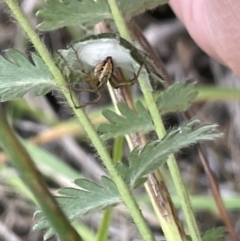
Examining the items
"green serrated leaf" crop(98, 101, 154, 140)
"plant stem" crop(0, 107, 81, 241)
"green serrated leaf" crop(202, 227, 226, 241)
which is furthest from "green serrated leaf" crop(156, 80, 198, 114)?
"plant stem" crop(0, 107, 81, 241)

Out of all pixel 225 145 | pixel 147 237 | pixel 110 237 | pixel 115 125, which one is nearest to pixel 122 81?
pixel 115 125

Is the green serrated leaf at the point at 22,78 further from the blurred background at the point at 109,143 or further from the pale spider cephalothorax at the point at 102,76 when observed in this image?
the blurred background at the point at 109,143

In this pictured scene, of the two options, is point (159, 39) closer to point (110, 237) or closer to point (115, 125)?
point (110, 237)

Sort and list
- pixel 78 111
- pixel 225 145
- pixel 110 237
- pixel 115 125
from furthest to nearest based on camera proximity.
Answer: pixel 225 145
pixel 110 237
pixel 115 125
pixel 78 111

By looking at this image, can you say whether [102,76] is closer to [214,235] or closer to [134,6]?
[134,6]

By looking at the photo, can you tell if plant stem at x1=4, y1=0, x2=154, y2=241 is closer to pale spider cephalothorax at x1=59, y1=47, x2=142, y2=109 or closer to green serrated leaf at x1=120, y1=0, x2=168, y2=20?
pale spider cephalothorax at x1=59, y1=47, x2=142, y2=109
